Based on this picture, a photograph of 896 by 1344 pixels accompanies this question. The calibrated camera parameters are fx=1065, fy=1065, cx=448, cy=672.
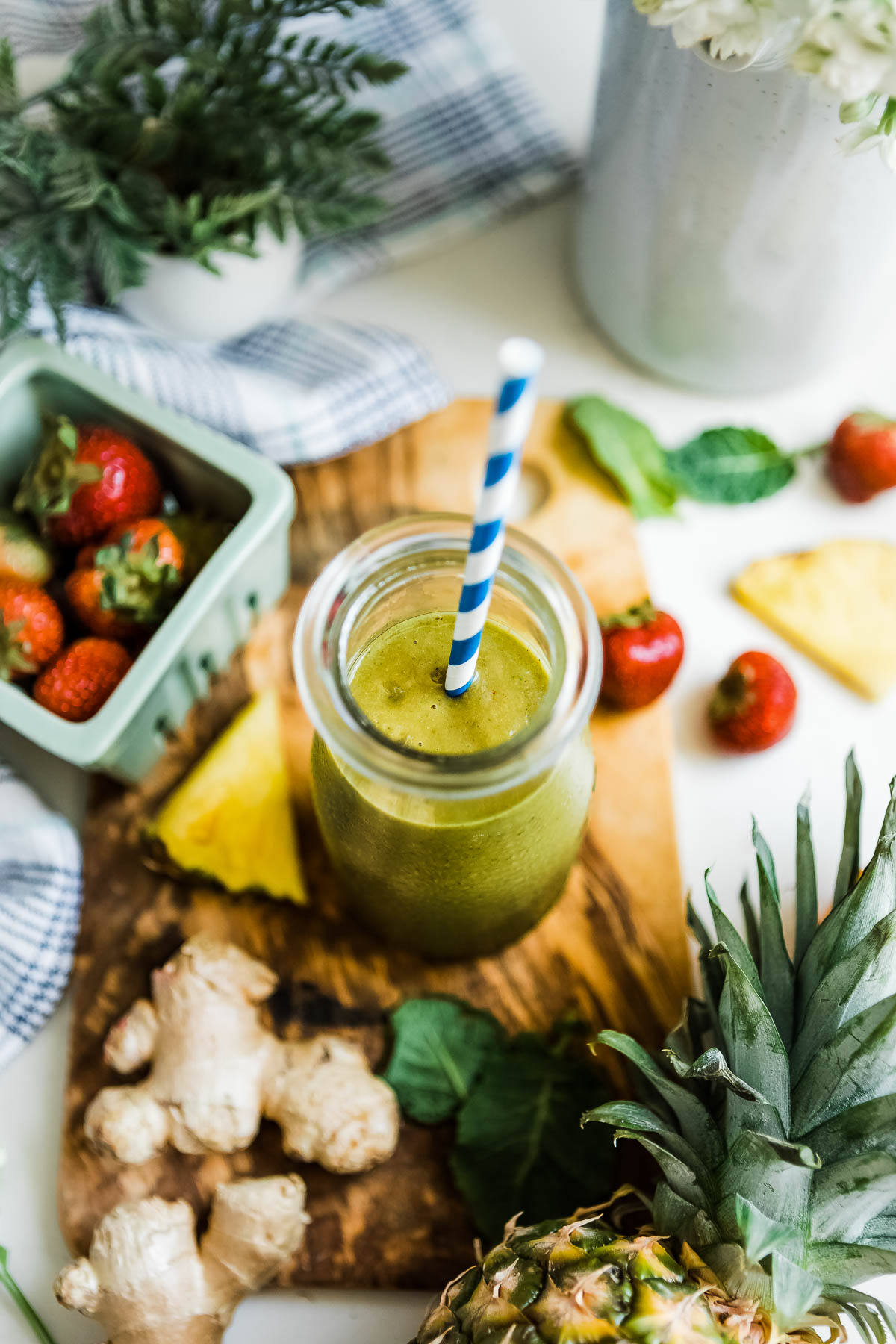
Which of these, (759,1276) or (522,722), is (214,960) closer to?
(522,722)

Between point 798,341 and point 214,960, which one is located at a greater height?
point 798,341

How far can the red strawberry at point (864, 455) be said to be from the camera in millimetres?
991

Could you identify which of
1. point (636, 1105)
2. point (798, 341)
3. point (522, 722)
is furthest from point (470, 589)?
point (798, 341)

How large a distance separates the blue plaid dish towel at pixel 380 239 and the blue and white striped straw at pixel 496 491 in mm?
435

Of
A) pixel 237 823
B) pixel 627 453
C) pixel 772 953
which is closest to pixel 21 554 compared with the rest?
pixel 237 823

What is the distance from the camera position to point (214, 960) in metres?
0.83

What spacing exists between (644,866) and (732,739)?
0.13 m

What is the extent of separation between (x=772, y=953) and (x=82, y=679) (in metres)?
0.54

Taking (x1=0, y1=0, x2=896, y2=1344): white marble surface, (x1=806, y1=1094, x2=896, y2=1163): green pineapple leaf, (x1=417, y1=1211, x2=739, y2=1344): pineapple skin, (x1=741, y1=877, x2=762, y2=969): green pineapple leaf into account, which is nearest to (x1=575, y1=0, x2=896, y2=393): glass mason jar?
(x1=0, y1=0, x2=896, y2=1344): white marble surface

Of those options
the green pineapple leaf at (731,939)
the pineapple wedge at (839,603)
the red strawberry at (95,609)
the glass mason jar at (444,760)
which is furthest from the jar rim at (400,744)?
the pineapple wedge at (839,603)

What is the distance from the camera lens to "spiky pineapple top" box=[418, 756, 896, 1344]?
0.59 m

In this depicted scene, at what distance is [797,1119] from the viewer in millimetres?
642

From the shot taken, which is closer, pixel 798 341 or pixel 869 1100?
pixel 869 1100

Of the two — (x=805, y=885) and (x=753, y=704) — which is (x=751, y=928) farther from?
(x=753, y=704)
